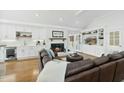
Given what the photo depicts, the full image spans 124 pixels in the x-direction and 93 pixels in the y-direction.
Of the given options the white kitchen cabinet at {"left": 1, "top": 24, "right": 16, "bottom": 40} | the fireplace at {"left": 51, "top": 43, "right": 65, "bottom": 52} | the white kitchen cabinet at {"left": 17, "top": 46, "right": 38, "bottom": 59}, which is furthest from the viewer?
the fireplace at {"left": 51, "top": 43, "right": 65, "bottom": 52}

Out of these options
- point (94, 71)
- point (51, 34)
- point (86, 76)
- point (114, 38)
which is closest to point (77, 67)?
point (86, 76)

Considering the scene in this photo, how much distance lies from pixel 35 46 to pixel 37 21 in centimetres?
156

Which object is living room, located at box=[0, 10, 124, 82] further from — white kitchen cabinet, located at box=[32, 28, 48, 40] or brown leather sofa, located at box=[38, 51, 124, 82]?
brown leather sofa, located at box=[38, 51, 124, 82]

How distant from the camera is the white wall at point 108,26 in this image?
5.51 m

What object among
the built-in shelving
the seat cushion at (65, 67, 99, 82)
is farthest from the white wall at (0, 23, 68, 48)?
the seat cushion at (65, 67, 99, 82)

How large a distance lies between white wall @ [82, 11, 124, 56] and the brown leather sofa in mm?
3290

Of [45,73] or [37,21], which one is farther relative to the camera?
[37,21]

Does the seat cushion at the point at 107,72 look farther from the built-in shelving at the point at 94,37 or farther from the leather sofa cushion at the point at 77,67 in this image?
the built-in shelving at the point at 94,37

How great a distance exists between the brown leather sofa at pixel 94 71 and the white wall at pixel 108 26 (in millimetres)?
3290

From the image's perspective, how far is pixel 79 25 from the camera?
862 cm

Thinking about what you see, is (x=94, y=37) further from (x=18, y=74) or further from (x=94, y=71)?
(x=94, y=71)

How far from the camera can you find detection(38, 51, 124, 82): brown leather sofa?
5.68ft

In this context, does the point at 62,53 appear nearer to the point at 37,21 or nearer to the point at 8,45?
the point at 37,21
